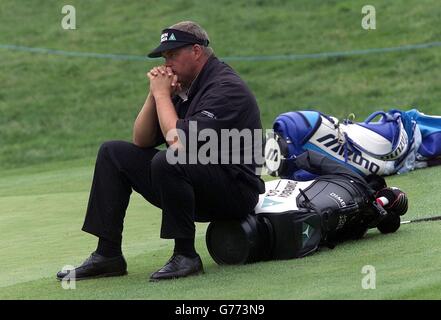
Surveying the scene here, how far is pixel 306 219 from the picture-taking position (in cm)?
580

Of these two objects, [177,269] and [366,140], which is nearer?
[177,269]

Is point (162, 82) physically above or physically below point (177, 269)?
above

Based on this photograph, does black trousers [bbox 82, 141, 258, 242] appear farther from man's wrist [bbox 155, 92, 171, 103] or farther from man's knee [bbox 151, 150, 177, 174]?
man's wrist [bbox 155, 92, 171, 103]

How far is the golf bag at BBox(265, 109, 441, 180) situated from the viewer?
29.6 ft

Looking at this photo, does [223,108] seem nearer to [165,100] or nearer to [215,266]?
[165,100]

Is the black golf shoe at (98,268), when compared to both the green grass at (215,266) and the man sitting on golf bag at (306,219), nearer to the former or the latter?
the green grass at (215,266)

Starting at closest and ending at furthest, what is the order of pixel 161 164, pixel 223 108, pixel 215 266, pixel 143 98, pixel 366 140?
1. pixel 161 164
2. pixel 223 108
3. pixel 215 266
4. pixel 366 140
5. pixel 143 98

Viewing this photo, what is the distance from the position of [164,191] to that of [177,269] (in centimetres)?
43

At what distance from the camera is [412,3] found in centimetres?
2139

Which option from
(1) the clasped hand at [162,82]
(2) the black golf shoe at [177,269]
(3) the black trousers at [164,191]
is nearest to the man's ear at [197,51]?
(1) the clasped hand at [162,82]

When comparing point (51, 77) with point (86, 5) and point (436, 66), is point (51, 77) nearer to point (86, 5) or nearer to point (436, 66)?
point (86, 5)

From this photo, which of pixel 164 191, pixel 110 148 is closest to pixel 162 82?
pixel 110 148

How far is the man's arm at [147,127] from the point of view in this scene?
19.1 ft
